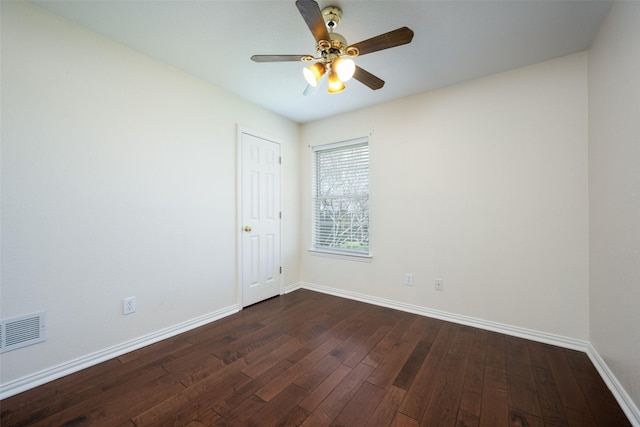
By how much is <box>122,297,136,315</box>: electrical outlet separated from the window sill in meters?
2.16

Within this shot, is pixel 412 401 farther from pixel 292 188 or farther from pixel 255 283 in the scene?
pixel 292 188

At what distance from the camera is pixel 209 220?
2686 millimetres

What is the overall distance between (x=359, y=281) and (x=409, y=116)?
82.5 inches

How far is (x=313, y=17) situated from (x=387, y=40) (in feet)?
1.51

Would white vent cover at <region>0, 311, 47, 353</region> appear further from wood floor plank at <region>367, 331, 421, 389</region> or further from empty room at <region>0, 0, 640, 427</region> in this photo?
wood floor plank at <region>367, 331, 421, 389</region>

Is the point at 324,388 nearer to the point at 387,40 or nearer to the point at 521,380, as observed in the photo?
the point at 521,380

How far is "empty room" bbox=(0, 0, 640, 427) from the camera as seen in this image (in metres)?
1.55

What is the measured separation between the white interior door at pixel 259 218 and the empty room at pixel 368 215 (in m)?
0.04

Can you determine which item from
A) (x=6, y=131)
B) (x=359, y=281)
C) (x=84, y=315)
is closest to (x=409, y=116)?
(x=359, y=281)

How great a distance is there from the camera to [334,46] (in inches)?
63.6

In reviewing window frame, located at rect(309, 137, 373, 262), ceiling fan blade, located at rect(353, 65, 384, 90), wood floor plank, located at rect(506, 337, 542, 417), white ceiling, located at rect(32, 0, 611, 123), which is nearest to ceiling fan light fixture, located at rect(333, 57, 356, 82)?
ceiling fan blade, located at rect(353, 65, 384, 90)

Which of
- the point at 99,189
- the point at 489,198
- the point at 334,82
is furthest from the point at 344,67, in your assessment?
the point at 99,189

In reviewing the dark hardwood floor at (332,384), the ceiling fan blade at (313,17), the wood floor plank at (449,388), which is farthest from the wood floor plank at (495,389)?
the ceiling fan blade at (313,17)

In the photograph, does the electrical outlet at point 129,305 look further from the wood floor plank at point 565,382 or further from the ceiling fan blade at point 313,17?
the wood floor plank at point 565,382
